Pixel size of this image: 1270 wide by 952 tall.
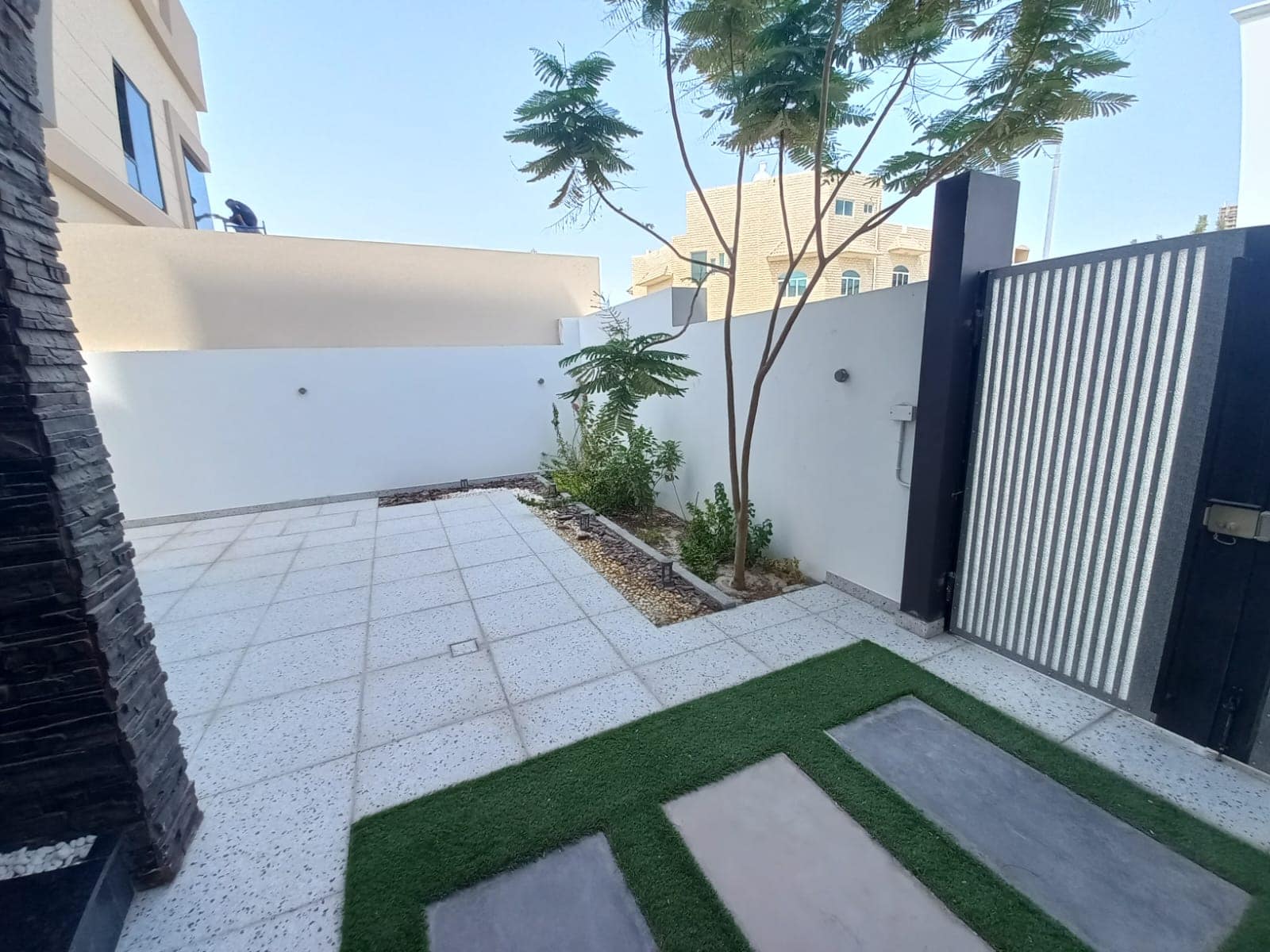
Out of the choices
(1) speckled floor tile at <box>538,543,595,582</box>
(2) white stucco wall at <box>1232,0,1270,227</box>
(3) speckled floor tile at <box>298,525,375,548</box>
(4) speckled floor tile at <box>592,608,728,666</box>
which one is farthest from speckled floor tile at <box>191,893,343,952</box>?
(2) white stucco wall at <box>1232,0,1270,227</box>

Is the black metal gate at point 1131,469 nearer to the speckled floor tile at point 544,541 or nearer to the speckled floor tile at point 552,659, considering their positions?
the speckled floor tile at point 552,659

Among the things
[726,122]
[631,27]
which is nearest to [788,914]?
[726,122]

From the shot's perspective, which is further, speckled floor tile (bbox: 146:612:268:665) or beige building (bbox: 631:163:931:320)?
beige building (bbox: 631:163:931:320)

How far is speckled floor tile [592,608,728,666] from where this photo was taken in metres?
3.26

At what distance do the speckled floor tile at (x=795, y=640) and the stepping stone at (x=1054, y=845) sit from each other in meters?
0.66

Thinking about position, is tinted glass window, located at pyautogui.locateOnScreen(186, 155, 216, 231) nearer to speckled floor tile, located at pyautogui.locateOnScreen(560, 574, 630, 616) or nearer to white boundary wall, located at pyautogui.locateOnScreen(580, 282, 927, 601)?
speckled floor tile, located at pyautogui.locateOnScreen(560, 574, 630, 616)

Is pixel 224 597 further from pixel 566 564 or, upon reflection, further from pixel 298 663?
pixel 566 564

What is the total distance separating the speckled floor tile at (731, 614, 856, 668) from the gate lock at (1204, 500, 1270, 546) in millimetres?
1792

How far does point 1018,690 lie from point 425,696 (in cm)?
336

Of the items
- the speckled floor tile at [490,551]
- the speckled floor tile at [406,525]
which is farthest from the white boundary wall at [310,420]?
the speckled floor tile at [490,551]

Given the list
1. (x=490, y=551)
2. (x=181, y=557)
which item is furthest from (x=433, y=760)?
(x=181, y=557)

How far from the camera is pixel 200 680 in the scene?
121 inches

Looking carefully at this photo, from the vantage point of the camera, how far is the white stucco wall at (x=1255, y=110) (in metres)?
3.13

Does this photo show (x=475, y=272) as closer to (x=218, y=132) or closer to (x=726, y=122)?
(x=726, y=122)
